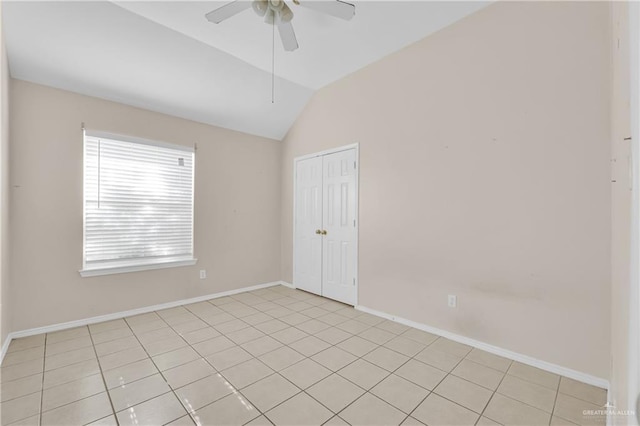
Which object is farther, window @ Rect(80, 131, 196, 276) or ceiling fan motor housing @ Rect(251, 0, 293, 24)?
window @ Rect(80, 131, 196, 276)

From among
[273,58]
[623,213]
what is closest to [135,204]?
[273,58]

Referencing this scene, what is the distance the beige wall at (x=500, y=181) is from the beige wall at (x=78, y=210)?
222 centimetres

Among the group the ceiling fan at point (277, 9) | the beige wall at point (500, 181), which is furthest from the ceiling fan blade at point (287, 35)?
the beige wall at point (500, 181)

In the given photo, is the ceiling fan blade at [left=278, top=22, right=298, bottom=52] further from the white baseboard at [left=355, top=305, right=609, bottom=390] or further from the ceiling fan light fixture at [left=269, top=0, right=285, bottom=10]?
the white baseboard at [left=355, top=305, right=609, bottom=390]

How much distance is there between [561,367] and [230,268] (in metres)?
4.00

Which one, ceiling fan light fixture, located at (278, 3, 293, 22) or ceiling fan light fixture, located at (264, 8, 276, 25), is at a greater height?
ceiling fan light fixture, located at (264, 8, 276, 25)

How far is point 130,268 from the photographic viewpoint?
132 inches

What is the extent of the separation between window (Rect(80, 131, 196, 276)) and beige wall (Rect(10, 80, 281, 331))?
4.1 inches

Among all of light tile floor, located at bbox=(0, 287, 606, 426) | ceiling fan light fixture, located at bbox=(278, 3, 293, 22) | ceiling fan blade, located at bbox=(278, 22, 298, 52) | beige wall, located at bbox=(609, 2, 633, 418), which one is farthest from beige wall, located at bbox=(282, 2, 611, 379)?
ceiling fan light fixture, located at bbox=(278, 3, 293, 22)

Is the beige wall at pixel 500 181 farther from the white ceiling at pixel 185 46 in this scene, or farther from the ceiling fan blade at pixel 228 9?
the ceiling fan blade at pixel 228 9

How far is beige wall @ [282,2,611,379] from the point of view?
2055 mm

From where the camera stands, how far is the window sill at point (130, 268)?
10.1 feet

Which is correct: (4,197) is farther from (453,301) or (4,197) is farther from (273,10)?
(453,301)

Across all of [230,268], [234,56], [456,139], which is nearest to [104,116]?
[234,56]
